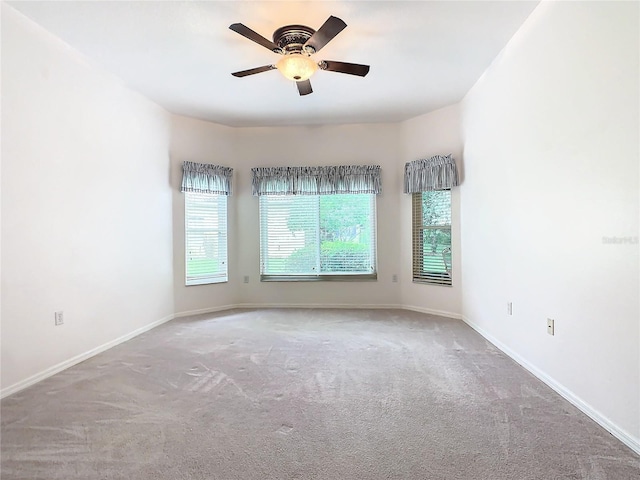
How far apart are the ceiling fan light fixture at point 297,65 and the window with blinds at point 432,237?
2.73 meters

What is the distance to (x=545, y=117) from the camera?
8.82ft

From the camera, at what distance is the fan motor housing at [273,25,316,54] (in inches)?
110

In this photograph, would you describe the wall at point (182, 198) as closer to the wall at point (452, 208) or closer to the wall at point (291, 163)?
the wall at point (291, 163)

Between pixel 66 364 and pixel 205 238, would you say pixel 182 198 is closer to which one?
pixel 205 238

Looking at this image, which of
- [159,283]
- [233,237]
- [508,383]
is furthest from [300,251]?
[508,383]

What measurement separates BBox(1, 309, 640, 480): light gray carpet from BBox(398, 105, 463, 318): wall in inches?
51.3

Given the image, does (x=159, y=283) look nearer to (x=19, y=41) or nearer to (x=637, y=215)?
(x=19, y=41)

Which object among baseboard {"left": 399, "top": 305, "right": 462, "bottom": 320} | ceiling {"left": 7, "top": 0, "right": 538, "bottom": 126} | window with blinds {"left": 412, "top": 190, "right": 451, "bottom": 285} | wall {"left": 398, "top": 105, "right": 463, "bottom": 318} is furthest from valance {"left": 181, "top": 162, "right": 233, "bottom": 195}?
baseboard {"left": 399, "top": 305, "right": 462, "bottom": 320}

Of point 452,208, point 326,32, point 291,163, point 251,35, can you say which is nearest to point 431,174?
point 452,208

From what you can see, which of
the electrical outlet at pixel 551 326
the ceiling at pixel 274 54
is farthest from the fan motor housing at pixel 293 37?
the electrical outlet at pixel 551 326

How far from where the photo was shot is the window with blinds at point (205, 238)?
522 cm

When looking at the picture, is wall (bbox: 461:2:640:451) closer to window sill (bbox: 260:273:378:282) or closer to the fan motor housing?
the fan motor housing

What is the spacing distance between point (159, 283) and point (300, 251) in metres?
2.00

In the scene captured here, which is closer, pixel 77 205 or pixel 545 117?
pixel 545 117
